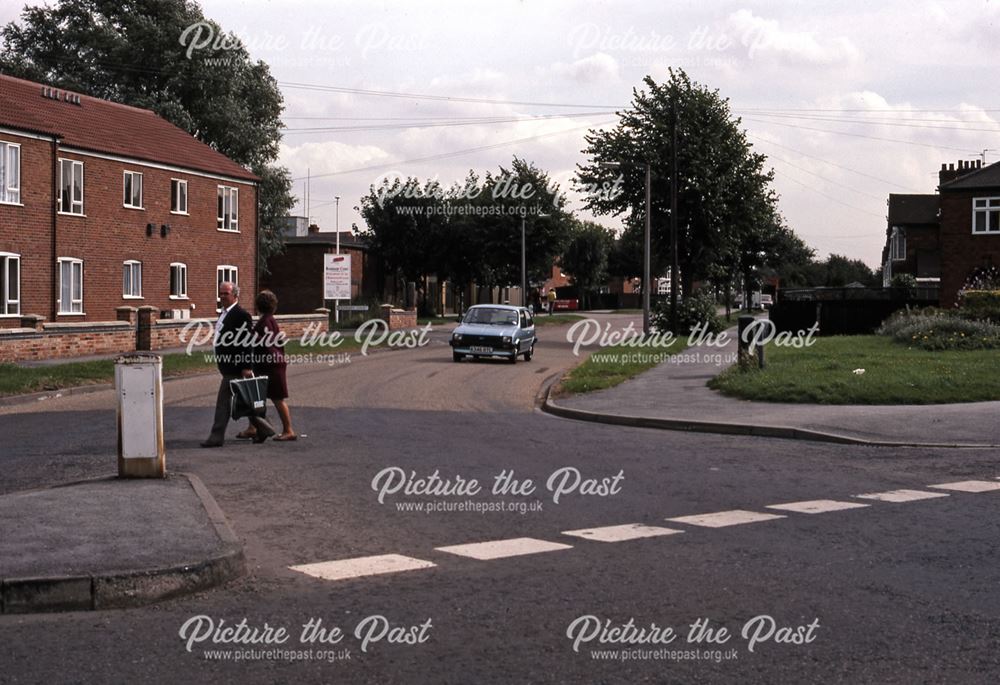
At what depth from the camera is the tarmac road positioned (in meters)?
5.42

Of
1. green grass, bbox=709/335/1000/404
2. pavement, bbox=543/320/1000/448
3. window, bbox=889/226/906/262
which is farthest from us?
window, bbox=889/226/906/262

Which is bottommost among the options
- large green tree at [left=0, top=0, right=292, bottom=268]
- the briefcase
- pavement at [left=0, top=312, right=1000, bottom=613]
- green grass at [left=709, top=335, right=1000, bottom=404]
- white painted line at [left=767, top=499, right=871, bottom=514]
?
white painted line at [left=767, top=499, right=871, bottom=514]

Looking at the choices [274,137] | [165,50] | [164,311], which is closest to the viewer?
[164,311]

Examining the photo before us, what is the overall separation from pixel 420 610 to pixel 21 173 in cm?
3477

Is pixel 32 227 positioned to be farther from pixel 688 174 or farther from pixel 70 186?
pixel 688 174

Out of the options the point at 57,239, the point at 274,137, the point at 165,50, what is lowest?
the point at 57,239

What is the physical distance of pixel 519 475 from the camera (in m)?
11.7

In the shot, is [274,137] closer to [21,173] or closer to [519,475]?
[21,173]

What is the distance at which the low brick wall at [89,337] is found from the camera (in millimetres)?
27234

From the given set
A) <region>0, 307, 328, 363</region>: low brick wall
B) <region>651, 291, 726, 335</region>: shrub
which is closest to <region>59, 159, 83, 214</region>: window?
<region>0, 307, 328, 363</region>: low brick wall

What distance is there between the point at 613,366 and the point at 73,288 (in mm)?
21442

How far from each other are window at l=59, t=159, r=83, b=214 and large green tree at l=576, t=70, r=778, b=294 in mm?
19784

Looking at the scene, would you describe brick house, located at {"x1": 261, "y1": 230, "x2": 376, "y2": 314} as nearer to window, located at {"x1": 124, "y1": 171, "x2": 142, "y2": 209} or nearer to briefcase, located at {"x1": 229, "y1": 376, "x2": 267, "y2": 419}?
window, located at {"x1": 124, "y1": 171, "x2": 142, "y2": 209}

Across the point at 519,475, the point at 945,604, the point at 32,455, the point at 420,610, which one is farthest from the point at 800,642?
the point at 32,455
